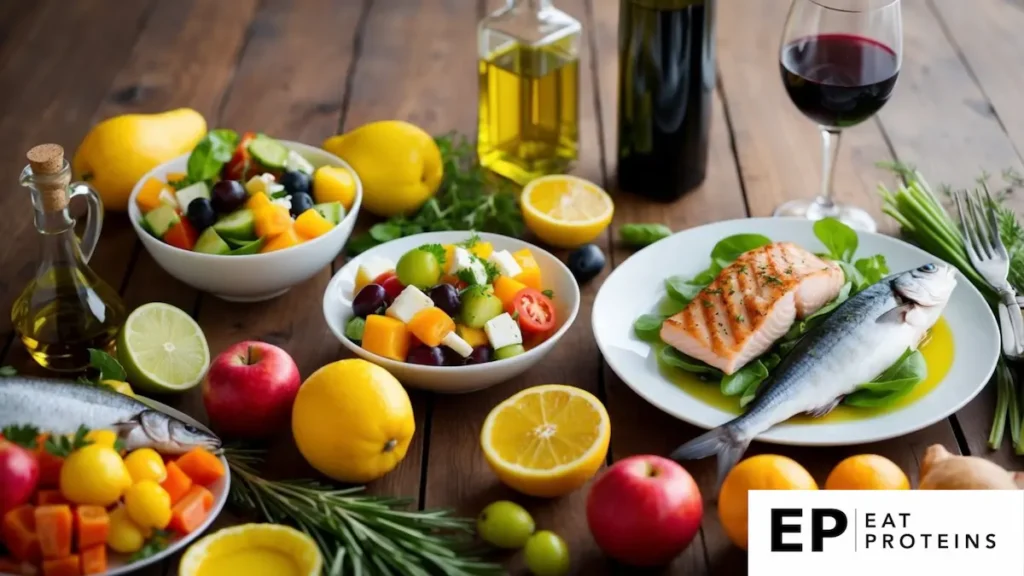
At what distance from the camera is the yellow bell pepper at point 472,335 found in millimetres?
1549

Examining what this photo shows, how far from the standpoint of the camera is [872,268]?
5.56 feet

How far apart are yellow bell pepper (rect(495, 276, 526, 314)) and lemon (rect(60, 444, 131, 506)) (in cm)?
57

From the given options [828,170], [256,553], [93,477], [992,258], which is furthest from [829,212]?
[93,477]

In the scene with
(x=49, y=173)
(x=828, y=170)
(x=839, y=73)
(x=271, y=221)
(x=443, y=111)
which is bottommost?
(x=443, y=111)

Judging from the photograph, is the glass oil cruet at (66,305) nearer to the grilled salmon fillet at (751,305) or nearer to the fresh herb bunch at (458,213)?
the fresh herb bunch at (458,213)

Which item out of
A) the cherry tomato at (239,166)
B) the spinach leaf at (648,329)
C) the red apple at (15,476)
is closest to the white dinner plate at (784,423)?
the spinach leaf at (648,329)

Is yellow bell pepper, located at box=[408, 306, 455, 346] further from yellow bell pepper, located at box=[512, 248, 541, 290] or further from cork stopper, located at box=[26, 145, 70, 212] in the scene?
cork stopper, located at box=[26, 145, 70, 212]

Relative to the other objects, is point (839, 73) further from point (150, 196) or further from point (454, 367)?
point (150, 196)

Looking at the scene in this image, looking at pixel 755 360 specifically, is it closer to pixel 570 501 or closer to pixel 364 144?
pixel 570 501

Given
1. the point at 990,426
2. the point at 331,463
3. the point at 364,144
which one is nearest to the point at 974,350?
the point at 990,426

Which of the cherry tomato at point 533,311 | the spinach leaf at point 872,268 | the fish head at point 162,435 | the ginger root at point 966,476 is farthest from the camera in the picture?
the spinach leaf at point 872,268

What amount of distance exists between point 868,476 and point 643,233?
2.44ft

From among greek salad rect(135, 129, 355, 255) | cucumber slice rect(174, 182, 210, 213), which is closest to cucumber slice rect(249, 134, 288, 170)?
greek salad rect(135, 129, 355, 255)

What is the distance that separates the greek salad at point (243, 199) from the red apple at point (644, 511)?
71 cm
